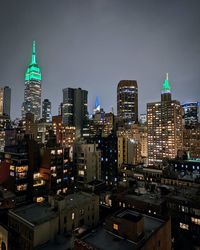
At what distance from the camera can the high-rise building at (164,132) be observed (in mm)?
168800

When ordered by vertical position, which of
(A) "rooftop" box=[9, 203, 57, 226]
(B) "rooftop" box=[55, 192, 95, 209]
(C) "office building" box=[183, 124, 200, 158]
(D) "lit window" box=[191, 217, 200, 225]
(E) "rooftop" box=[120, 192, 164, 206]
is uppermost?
(C) "office building" box=[183, 124, 200, 158]

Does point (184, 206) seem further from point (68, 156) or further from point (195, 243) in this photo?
point (68, 156)

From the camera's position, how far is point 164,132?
175 metres

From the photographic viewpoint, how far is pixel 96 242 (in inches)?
1010

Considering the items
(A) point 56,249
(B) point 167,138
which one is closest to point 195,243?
(A) point 56,249

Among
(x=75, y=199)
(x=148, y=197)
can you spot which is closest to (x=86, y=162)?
(x=148, y=197)

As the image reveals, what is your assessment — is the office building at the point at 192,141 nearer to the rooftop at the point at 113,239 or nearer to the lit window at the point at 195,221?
the lit window at the point at 195,221

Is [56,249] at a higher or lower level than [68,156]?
lower

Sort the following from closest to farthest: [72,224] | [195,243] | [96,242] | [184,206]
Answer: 1. [96,242]
2. [72,224]
3. [195,243]
4. [184,206]

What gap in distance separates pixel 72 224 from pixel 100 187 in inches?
1277

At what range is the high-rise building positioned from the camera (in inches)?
6646

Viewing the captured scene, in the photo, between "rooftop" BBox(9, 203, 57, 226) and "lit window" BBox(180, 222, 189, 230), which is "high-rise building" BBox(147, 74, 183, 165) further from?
"rooftop" BBox(9, 203, 57, 226)

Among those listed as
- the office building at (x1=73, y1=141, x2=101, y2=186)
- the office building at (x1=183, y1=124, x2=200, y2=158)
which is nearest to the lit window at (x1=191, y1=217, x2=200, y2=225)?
the office building at (x1=73, y1=141, x2=101, y2=186)

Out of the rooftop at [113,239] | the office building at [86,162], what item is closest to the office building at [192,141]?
the office building at [86,162]
